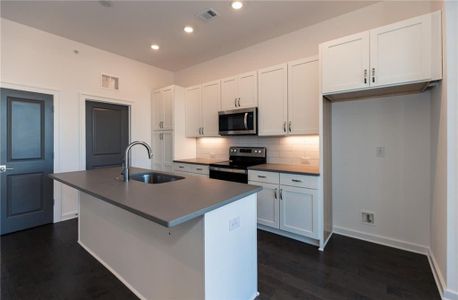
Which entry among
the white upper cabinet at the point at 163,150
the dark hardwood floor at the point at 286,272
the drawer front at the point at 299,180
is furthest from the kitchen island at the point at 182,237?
the white upper cabinet at the point at 163,150

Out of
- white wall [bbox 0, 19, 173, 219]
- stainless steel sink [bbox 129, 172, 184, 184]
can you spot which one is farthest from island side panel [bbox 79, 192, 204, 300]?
white wall [bbox 0, 19, 173, 219]

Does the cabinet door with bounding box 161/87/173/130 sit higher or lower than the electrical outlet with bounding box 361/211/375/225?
higher

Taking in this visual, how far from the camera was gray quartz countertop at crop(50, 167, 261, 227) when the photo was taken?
4.00 ft

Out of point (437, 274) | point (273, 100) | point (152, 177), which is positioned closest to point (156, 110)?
point (152, 177)

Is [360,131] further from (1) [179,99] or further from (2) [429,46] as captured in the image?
(1) [179,99]

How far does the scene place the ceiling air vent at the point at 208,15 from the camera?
2846mm

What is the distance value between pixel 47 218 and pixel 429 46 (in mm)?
5294

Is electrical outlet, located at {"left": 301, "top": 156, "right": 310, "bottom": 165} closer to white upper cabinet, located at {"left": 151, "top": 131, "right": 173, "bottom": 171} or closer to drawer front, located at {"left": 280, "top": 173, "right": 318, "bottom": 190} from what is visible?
drawer front, located at {"left": 280, "top": 173, "right": 318, "bottom": 190}

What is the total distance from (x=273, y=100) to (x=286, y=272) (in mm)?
2237

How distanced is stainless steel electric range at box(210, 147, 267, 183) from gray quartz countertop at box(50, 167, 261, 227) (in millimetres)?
1185

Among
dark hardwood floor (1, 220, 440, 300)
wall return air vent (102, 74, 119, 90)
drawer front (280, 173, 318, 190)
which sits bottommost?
dark hardwood floor (1, 220, 440, 300)

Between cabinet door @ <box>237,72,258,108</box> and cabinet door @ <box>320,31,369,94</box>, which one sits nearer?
cabinet door @ <box>320,31,369,94</box>

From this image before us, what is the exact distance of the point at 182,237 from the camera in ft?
4.86

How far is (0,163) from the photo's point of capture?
3.00 m
